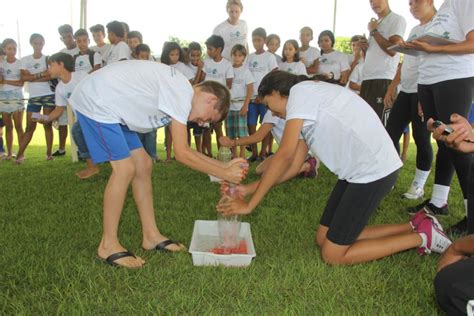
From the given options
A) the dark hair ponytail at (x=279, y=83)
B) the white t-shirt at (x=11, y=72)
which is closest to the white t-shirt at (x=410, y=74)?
the dark hair ponytail at (x=279, y=83)

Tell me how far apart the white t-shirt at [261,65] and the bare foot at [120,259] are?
14.3 feet

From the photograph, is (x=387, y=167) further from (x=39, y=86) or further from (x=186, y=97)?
(x=39, y=86)

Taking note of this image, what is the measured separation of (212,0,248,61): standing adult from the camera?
671cm

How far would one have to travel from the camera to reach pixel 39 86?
23.4 feet

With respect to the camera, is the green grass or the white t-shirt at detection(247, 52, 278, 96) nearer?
the green grass

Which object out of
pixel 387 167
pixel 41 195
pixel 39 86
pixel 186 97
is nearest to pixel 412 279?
pixel 387 167

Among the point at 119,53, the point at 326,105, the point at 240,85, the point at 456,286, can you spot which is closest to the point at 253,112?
the point at 240,85

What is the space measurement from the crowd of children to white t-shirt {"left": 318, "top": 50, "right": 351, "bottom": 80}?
0.05 ft

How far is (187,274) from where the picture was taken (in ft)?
8.23

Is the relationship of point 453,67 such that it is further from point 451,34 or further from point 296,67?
point 296,67

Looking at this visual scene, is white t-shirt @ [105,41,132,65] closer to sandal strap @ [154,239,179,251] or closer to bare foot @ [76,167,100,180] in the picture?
bare foot @ [76,167,100,180]

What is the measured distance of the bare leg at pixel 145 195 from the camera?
115 inches

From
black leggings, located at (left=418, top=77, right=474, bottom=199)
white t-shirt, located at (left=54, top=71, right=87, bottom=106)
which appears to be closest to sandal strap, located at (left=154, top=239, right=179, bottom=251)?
black leggings, located at (left=418, top=77, right=474, bottom=199)

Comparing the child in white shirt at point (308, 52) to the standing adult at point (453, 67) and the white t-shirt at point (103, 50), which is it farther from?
the standing adult at point (453, 67)
